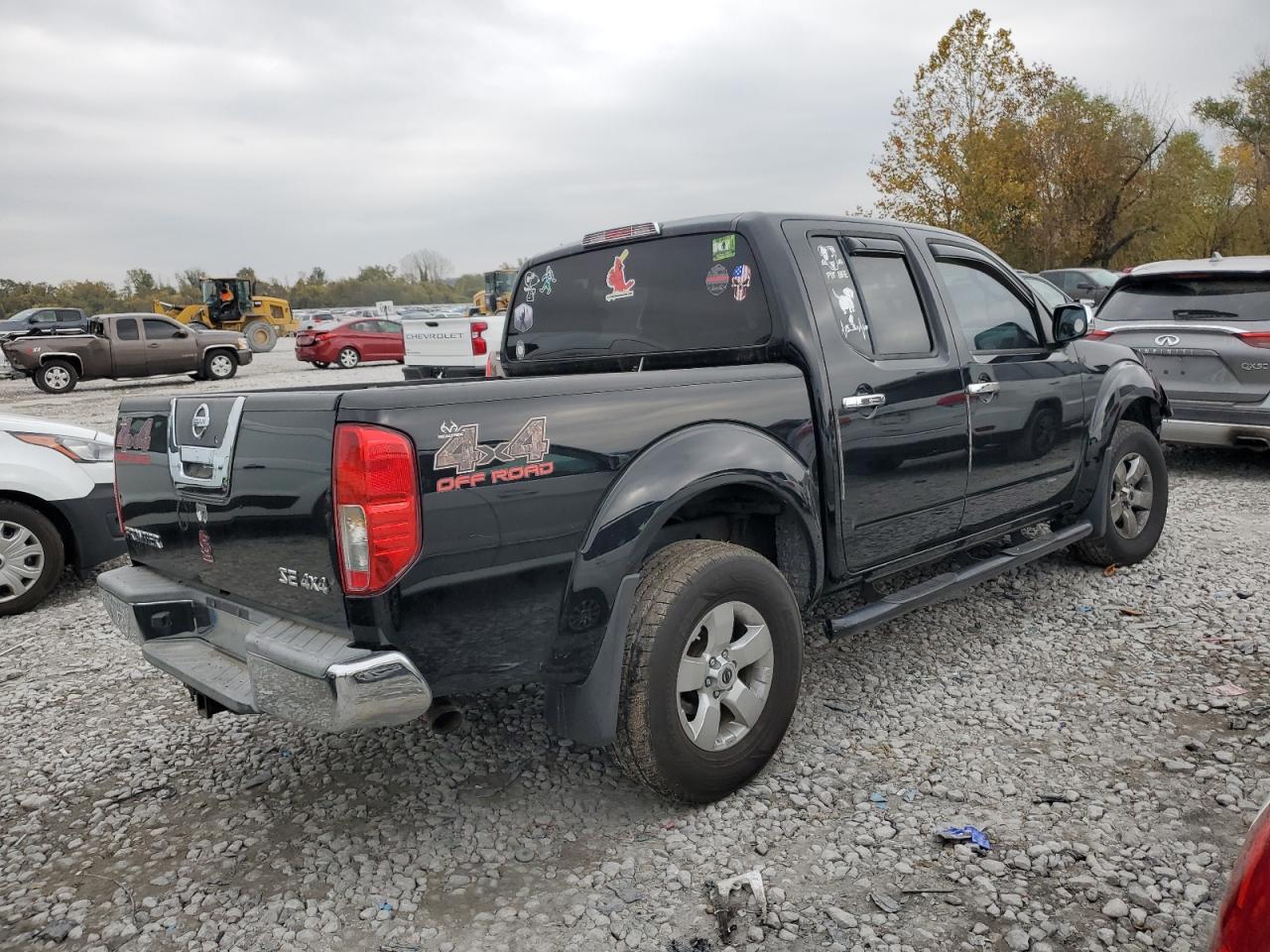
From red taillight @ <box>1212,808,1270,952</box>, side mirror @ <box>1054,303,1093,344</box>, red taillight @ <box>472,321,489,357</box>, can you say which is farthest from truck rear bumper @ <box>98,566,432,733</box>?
red taillight @ <box>472,321,489,357</box>

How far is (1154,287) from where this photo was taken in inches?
297

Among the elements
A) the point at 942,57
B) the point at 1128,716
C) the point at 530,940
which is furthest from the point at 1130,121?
the point at 530,940

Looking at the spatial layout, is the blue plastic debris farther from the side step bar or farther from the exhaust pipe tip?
the exhaust pipe tip

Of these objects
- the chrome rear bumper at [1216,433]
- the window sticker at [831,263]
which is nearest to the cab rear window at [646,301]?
the window sticker at [831,263]

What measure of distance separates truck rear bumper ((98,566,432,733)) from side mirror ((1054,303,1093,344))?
3548 mm

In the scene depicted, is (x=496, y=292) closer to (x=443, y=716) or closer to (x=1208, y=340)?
(x=1208, y=340)

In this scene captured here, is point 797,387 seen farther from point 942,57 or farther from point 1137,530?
point 942,57

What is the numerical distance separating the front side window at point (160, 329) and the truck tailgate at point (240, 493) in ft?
64.5

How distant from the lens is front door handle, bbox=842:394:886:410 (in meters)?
3.28

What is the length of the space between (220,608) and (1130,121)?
37947 mm

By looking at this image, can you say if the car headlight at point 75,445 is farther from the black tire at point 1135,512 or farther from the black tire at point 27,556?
the black tire at point 1135,512

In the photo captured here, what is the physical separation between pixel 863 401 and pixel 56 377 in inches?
834

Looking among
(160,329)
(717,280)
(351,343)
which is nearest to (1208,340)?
(717,280)

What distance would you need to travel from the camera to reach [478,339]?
15.7 m
